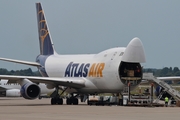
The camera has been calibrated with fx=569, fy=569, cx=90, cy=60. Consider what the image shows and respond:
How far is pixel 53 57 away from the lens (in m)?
51.4

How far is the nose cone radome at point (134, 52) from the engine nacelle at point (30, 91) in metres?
7.09

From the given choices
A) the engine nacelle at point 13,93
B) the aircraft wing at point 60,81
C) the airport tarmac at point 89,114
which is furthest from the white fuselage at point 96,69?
the engine nacelle at point 13,93

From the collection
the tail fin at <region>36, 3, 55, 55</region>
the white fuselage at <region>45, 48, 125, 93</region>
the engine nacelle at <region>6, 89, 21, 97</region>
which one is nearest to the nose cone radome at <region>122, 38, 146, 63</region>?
the white fuselage at <region>45, 48, 125, 93</region>

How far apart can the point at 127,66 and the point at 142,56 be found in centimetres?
160

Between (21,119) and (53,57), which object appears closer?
(21,119)

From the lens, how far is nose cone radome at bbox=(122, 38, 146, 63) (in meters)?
39.7

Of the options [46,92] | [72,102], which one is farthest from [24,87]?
[46,92]

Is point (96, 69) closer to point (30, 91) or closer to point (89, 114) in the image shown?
point (30, 91)

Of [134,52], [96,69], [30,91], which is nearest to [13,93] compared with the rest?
[30,91]

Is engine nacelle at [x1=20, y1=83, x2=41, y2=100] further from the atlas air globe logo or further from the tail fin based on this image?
the tail fin

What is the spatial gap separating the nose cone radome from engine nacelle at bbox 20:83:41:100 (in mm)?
7085

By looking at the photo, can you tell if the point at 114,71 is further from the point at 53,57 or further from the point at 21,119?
the point at 21,119

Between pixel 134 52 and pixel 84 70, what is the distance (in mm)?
5802

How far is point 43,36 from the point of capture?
178ft
